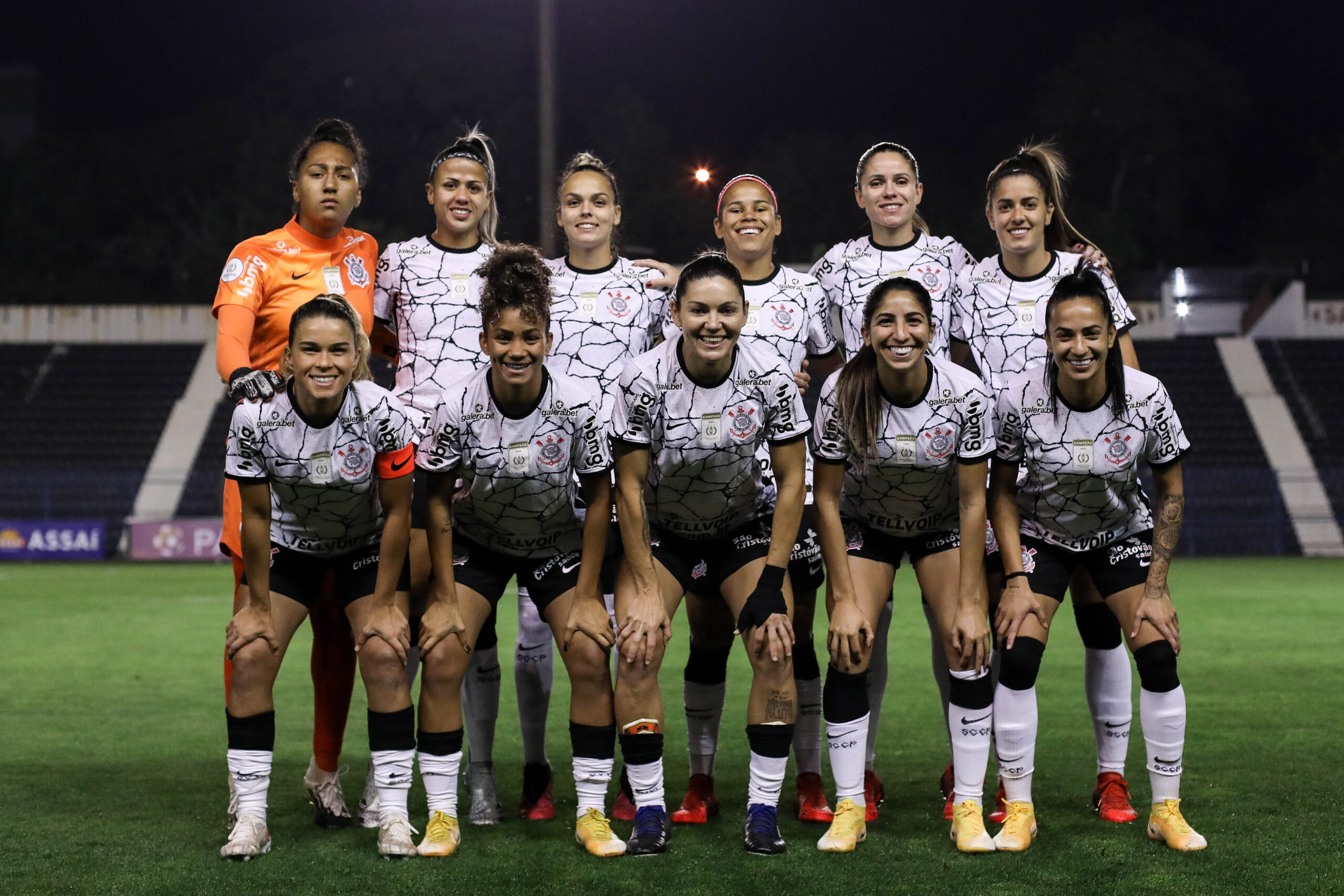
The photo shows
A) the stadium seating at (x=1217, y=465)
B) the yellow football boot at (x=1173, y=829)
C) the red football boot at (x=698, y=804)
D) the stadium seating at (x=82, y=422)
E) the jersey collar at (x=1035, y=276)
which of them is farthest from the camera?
the stadium seating at (x=82, y=422)

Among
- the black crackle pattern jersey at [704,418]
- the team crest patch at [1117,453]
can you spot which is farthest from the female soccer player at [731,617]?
the team crest patch at [1117,453]

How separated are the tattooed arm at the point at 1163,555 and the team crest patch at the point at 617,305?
6.26ft

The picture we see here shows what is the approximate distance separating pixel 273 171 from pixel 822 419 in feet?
120

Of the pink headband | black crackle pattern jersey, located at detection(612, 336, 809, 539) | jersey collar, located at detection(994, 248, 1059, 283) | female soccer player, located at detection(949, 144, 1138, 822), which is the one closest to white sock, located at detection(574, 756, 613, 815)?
black crackle pattern jersey, located at detection(612, 336, 809, 539)

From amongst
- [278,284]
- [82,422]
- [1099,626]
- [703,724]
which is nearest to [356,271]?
[278,284]

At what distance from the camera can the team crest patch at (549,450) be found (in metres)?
4.39

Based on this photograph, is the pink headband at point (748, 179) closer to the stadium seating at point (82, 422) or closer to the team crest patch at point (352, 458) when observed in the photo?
the team crest patch at point (352, 458)

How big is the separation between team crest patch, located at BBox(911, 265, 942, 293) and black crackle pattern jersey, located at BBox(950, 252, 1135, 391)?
0.10 metres

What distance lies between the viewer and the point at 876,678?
16.9ft

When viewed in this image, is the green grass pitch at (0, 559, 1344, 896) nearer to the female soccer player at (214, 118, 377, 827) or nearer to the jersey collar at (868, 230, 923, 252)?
the female soccer player at (214, 118, 377, 827)

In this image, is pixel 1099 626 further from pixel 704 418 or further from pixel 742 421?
pixel 704 418

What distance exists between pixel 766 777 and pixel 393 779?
1.18m

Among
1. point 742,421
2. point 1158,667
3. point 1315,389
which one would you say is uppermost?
point 1315,389

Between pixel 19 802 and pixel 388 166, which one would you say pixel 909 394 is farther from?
pixel 388 166
